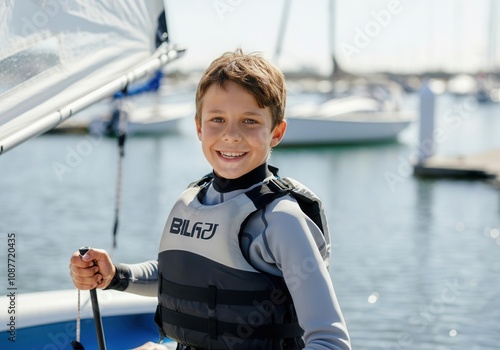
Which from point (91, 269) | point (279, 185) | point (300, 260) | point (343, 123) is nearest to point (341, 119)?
point (343, 123)

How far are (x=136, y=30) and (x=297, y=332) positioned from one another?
1899 millimetres

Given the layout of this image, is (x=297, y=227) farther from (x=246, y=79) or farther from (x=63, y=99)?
(x=63, y=99)

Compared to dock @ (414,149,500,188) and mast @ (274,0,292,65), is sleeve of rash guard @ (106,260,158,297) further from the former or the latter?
mast @ (274,0,292,65)

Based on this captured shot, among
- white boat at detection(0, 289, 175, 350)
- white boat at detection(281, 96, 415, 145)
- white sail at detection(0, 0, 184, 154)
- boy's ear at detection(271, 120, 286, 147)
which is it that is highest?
white sail at detection(0, 0, 184, 154)

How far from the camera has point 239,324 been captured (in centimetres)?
244

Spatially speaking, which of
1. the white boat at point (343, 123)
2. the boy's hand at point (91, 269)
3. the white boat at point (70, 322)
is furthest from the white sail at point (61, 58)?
the white boat at point (343, 123)

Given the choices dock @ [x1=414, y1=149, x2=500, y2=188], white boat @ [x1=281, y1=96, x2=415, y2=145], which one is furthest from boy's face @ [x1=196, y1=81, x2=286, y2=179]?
white boat @ [x1=281, y1=96, x2=415, y2=145]

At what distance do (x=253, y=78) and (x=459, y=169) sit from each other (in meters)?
18.4

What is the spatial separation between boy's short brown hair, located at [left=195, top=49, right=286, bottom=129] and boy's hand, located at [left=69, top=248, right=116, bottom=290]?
0.53 metres

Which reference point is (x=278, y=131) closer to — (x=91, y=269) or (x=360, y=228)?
(x=91, y=269)

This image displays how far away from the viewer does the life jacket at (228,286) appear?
2422 mm

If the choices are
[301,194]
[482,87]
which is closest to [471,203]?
[301,194]

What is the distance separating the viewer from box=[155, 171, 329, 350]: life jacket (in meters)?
2.42

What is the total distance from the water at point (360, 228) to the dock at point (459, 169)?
31 centimetres
